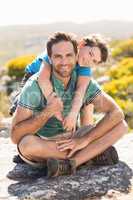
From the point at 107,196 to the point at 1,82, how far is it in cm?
1893


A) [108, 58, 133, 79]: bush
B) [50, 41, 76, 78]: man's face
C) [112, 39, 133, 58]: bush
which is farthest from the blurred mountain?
[50, 41, 76, 78]: man's face

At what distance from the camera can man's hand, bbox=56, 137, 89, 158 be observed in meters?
5.69

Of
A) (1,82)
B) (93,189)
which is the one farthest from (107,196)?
(1,82)

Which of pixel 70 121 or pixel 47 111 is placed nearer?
pixel 47 111

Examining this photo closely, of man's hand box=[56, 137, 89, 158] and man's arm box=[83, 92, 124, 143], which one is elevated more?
man's arm box=[83, 92, 124, 143]

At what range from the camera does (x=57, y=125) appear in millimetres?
5961

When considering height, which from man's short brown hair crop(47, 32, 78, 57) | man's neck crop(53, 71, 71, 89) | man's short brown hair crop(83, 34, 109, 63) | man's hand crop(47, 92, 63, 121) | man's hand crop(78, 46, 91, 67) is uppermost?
man's short brown hair crop(47, 32, 78, 57)

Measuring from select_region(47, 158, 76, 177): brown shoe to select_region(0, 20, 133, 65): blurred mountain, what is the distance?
183ft

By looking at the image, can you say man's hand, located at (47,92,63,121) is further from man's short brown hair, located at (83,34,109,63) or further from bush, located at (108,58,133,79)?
bush, located at (108,58,133,79)

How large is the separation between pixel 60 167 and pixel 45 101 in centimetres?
60

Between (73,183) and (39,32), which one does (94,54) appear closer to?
(73,183)

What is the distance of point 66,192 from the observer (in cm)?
538

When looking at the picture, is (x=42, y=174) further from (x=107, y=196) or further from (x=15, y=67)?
(x=15, y=67)

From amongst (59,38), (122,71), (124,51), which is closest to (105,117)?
(59,38)
